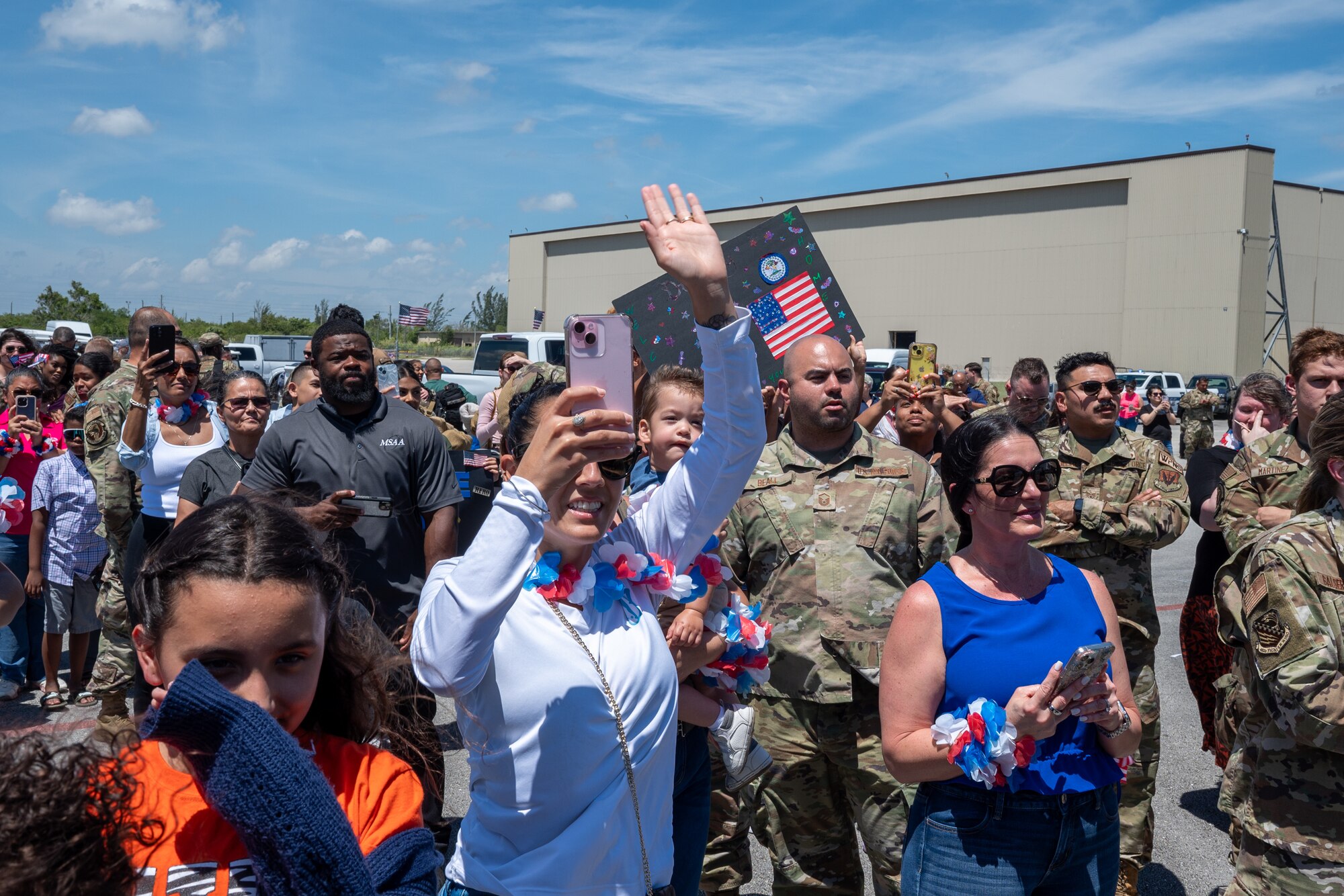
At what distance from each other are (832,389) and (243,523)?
9.21 ft

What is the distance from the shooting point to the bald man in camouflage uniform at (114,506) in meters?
6.00

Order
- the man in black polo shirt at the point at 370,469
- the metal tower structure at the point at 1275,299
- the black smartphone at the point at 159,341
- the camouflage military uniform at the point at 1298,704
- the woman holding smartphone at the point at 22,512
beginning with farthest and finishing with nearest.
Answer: the metal tower structure at the point at 1275,299
the woman holding smartphone at the point at 22,512
the black smartphone at the point at 159,341
the man in black polo shirt at the point at 370,469
the camouflage military uniform at the point at 1298,704

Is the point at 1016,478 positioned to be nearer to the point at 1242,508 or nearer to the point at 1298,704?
the point at 1298,704

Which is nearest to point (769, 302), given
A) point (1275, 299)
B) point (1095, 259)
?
point (1095, 259)

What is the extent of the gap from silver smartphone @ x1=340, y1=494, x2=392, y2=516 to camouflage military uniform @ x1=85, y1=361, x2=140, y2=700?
1846mm

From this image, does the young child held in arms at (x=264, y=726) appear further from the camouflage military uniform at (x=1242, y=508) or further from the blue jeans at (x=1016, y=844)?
the camouflage military uniform at (x=1242, y=508)

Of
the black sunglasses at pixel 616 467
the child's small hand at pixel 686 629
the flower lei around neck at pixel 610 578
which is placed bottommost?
the child's small hand at pixel 686 629

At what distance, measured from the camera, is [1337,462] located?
9.99 ft

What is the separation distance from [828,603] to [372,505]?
1960 mm

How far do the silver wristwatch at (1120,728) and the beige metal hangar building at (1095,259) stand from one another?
3633 centimetres

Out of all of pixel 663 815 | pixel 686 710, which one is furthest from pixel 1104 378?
pixel 663 815

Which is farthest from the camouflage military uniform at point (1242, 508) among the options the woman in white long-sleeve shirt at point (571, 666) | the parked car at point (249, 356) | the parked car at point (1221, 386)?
the parked car at point (1221, 386)

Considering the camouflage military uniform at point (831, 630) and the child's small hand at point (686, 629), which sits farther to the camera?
the camouflage military uniform at point (831, 630)

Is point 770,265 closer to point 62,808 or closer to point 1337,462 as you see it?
point 1337,462
